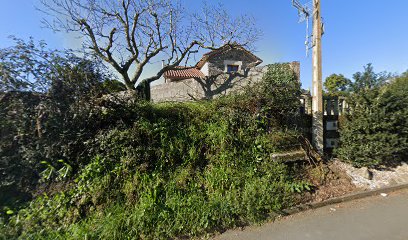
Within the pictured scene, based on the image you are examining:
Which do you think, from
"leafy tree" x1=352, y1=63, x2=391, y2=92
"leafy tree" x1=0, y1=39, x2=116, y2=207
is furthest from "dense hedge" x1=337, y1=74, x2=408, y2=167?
"leafy tree" x1=0, y1=39, x2=116, y2=207

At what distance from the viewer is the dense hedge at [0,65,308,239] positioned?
290 cm

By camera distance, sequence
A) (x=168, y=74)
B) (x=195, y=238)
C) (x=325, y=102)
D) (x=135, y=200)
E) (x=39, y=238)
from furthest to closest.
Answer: (x=168, y=74), (x=325, y=102), (x=135, y=200), (x=195, y=238), (x=39, y=238)

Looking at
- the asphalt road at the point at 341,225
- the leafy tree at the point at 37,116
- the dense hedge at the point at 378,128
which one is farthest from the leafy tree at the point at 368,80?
the leafy tree at the point at 37,116

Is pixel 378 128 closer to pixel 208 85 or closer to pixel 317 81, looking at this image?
pixel 317 81

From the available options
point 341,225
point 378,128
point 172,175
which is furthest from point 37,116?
point 378,128

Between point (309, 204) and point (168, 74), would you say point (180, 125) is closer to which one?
point (309, 204)

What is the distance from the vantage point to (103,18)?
10023mm

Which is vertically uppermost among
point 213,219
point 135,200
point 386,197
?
point 135,200

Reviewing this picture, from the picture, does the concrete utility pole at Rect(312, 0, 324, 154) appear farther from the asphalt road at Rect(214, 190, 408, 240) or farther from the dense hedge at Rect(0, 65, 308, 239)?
the asphalt road at Rect(214, 190, 408, 240)

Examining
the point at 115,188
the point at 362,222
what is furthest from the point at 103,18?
the point at 362,222

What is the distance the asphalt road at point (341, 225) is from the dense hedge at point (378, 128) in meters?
1.36

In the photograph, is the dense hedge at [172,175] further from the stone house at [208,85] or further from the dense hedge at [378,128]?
the dense hedge at [378,128]

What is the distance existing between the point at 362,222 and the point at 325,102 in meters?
3.54

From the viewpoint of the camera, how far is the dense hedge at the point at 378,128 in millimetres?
4891
